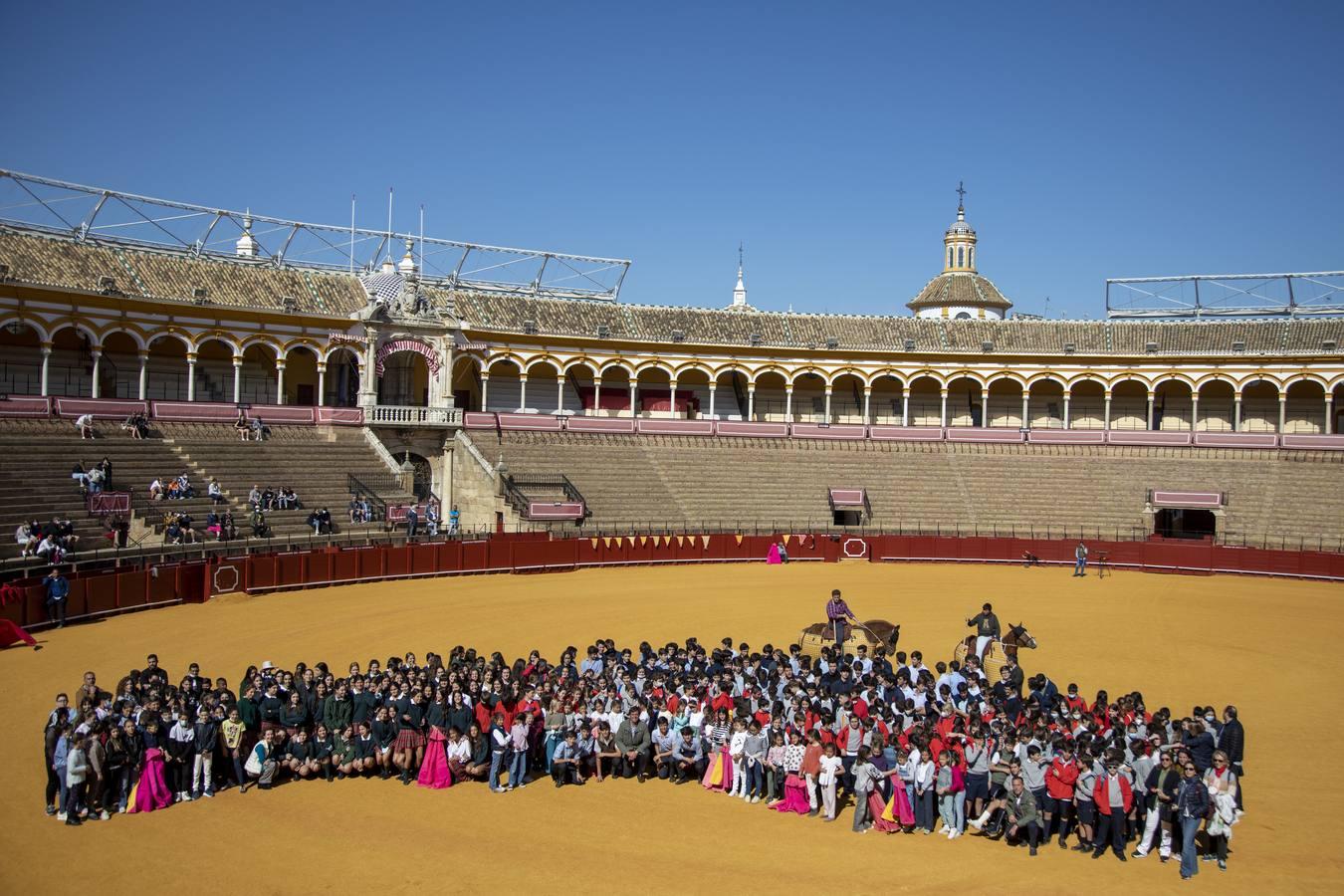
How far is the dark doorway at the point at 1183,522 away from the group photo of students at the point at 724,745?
3333cm

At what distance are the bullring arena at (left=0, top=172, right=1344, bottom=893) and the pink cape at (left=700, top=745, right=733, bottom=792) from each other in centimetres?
39

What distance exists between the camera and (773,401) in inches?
2303

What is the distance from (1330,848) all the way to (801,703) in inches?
261

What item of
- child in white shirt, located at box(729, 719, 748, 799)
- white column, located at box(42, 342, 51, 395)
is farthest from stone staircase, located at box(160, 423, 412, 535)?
child in white shirt, located at box(729, 719, 748, 799)

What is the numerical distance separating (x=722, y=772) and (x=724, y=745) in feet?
1.19

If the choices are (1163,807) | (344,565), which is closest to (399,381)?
(344,565)

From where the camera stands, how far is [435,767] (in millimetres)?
15320

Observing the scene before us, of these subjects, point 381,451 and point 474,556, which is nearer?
point 474,556

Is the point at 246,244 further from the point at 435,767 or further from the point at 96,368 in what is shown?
the point at 435,767

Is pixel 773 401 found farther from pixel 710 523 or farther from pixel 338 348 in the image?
pixel 338 348

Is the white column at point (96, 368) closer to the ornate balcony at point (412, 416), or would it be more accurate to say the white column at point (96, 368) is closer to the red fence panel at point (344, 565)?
the ornate balcony at point (412, 416)

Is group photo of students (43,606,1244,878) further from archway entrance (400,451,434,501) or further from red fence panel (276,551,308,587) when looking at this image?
archway entrance (400,451,434,501)

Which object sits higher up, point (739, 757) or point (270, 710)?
point (270, 710)

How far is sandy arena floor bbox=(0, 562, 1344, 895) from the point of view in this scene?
12.5m
